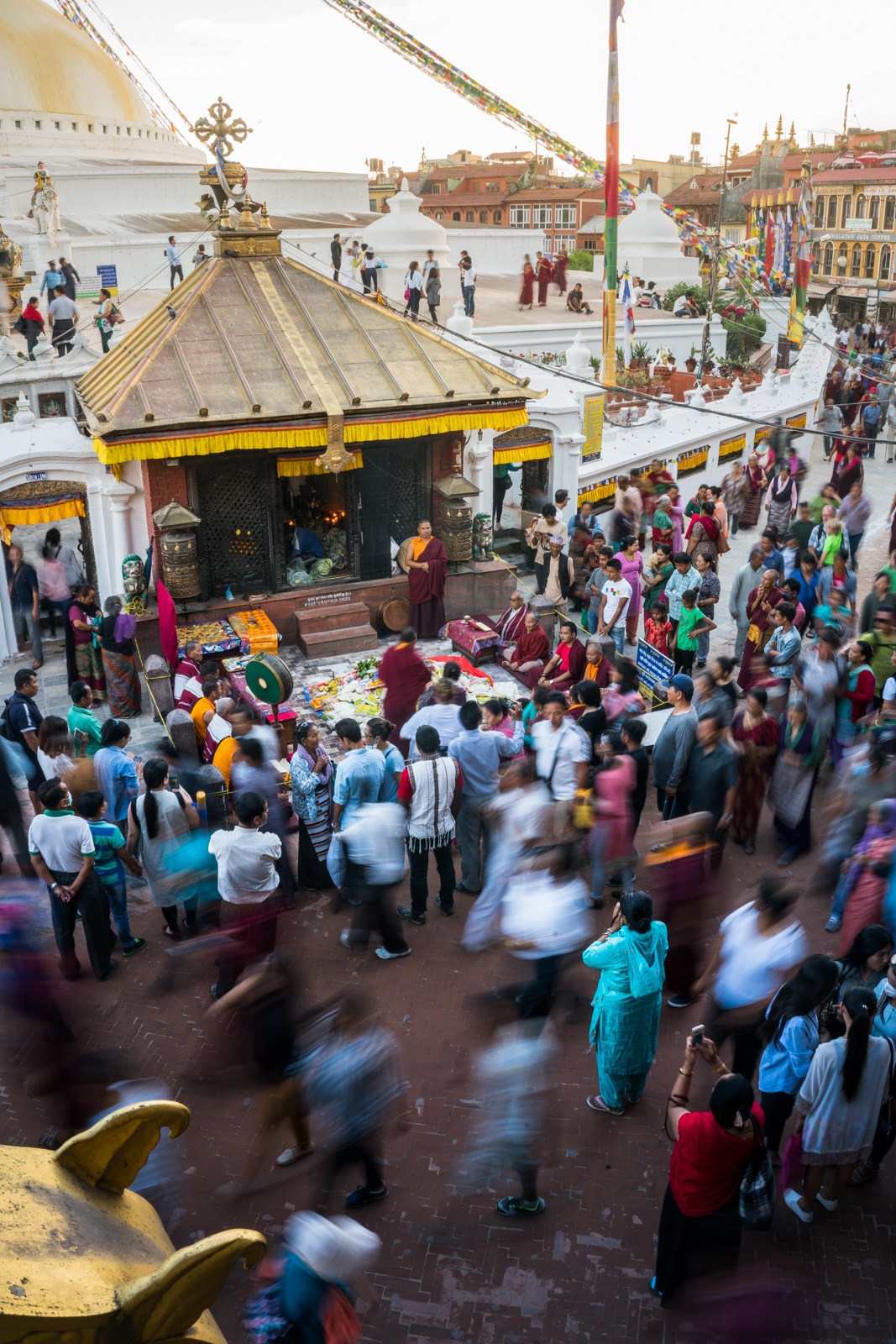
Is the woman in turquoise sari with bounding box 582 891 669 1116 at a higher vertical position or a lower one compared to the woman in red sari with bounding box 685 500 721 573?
lower

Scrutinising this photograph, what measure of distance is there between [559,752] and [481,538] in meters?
6.57

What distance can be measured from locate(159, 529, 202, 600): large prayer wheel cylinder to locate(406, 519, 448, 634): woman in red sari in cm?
248

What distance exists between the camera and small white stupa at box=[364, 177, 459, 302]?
2578cm

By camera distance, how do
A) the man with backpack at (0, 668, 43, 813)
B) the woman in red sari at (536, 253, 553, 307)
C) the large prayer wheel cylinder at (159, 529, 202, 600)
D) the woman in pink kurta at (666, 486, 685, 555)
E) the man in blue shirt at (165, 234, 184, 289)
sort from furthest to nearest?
the woman in red sari at (536, 253, 553, 307) < the man in blue shirt at (165, 234, 184, 289) < the woman in pink kurta at (666, 486, 685, 555) < the large prayer wheel cylinder at (159, 529, 202, 600) < the man with backpack at (0, 668, 43, 813)

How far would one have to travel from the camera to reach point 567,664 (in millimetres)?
9977

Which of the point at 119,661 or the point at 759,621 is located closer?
the point at 759,621

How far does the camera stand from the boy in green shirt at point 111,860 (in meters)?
6.85

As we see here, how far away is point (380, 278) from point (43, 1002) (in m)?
23.0

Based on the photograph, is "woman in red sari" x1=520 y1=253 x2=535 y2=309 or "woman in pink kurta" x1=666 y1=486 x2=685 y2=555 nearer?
"woman in pink kurta" x1=666 y1=486 x2=685 y2=555

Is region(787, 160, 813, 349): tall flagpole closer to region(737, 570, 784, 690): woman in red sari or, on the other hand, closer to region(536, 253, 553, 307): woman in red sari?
region(536, 253, 553, 307): woman in red sari

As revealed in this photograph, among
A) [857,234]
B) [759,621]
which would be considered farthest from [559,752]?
[857,234]

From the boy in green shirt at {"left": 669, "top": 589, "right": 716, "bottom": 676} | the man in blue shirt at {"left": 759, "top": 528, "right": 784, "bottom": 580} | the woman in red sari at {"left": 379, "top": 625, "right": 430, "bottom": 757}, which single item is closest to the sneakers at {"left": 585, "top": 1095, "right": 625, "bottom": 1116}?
the woman in red sari at {"left": 379, "top": 625, "right": 430, "bottom": 757}

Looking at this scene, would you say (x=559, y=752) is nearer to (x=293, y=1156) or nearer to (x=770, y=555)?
(x=293, y=1156)

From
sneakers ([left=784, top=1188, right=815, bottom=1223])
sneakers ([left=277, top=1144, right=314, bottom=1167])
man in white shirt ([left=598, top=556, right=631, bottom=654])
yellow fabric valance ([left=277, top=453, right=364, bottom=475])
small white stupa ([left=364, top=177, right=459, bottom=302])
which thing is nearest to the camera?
sneakers ([left=784, top=1188, right=815, bottom=1223])
